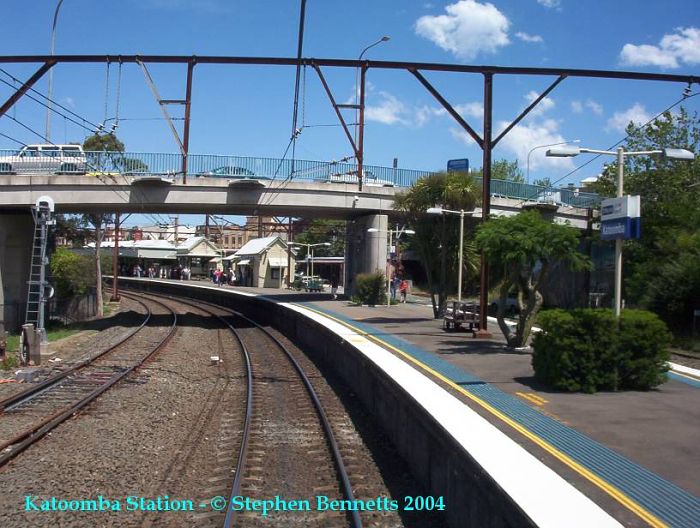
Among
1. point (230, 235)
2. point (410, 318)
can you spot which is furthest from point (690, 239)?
point (230, 235)

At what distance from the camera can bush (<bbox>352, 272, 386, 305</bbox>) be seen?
104 ft

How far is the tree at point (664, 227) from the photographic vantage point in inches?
952

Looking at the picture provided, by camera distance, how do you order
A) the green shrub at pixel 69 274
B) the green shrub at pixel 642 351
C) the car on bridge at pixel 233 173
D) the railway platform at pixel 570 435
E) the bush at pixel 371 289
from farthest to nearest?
the green shrub at pixel 69 274, the bush at pixel 371 289, the car on bridge at pixel 233 173, the green shrub at pixel 642 351, the railway platform at pixel 570 435

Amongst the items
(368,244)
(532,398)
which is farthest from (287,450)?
(368,244)

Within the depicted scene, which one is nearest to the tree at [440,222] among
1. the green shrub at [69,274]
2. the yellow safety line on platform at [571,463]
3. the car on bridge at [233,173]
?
the car on bridge at [233,173]

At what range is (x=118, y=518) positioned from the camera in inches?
268

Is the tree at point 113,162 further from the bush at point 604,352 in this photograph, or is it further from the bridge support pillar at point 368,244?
the bush at point 604,352

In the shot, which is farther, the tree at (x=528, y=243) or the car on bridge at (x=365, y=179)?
the car on bridge at (x=365, y=179)

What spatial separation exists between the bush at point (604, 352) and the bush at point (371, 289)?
20.9 m

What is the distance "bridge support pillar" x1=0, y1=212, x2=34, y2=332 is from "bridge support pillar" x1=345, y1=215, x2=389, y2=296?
1457 centimetres

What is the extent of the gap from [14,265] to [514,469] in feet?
87.7

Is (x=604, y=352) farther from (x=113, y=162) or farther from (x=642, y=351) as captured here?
(x=113, y=162)

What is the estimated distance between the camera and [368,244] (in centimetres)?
3219

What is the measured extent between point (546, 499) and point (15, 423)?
8664mm
